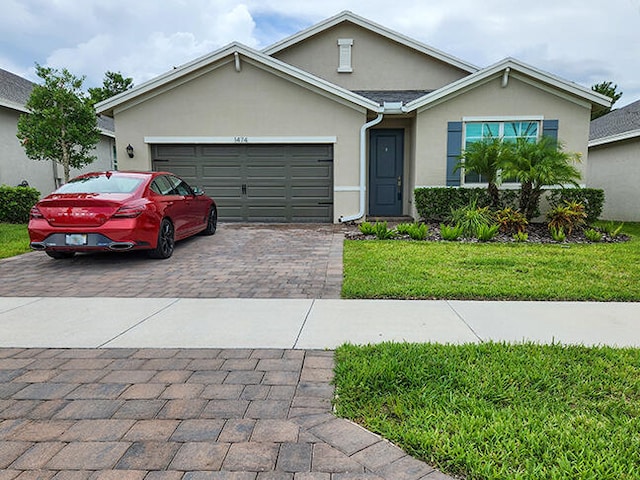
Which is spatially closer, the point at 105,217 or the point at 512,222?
the point at 105,217

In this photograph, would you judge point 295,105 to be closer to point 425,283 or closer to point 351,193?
point 351,193

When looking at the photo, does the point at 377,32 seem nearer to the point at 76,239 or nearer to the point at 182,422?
the point at 76,239

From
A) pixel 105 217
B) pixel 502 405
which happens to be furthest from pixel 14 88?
pixel 502 405

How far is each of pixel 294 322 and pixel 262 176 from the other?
8.94 metres

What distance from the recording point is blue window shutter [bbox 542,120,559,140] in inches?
479

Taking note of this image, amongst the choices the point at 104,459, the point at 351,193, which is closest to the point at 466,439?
the point at 104,459

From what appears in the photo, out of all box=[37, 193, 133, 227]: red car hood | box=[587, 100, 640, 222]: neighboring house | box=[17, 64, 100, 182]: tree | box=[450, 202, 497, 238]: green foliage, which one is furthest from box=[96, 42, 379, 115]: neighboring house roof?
box=[587, 100, 640, 222]: neighboring house

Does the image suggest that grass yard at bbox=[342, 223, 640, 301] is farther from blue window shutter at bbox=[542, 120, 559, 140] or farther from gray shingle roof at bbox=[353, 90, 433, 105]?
gray shingle roof at bbox=[353, 90, 433, 105]

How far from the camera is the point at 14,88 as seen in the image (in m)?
15.9

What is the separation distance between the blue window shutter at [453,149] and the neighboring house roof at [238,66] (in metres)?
2.27

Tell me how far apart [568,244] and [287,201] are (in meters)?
7.29

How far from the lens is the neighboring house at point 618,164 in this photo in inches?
573

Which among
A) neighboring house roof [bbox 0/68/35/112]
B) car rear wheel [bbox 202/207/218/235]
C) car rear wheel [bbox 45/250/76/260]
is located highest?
neighboring house roof [bbox 0/68/35/112]

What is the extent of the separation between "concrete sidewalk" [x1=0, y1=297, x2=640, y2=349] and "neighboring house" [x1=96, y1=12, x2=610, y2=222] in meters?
7.89
